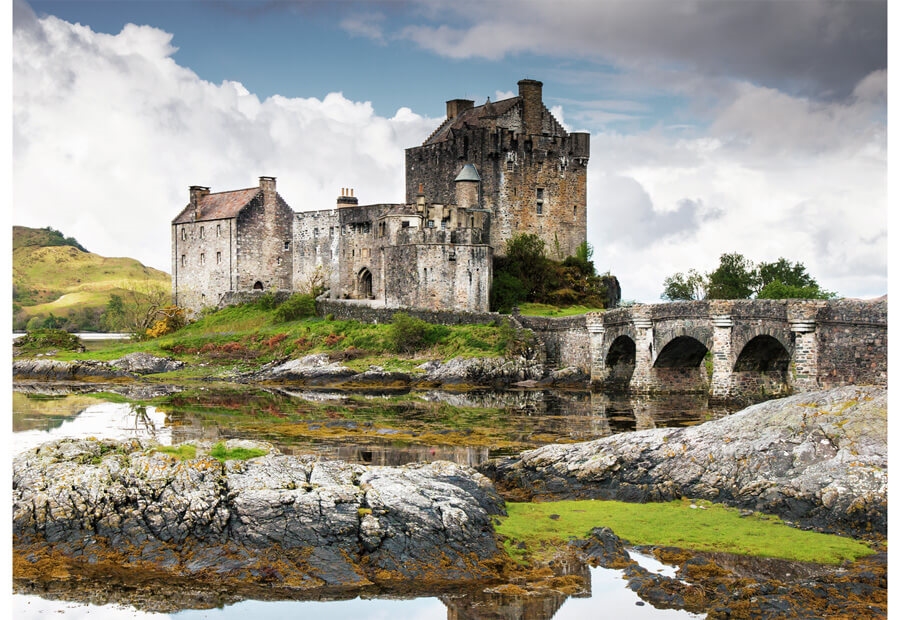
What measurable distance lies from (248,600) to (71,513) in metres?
3.24

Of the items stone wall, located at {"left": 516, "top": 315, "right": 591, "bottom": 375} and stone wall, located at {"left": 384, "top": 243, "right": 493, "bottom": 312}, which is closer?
stone wall, located at {"left": 516, "top": 315, "right": 591, "bottom": 375}

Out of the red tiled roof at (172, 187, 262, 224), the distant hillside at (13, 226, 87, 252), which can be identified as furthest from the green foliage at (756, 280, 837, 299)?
the distant hillside at (13, 226, 87, 252)

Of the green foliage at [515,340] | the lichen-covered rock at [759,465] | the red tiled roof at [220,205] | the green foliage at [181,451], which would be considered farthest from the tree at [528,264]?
the green foliage at [181,451]

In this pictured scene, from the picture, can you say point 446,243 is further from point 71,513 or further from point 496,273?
point 71,513

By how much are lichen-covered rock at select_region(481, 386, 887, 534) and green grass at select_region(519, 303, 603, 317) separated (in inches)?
1025

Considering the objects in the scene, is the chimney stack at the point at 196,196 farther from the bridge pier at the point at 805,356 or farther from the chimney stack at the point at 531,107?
the bridge pier at the point at 805,356

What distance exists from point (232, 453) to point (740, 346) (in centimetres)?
1934

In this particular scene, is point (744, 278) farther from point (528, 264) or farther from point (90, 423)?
point (90, 423)

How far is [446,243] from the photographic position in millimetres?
44188

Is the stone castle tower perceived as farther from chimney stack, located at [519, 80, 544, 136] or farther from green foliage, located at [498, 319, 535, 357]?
green foliage, located at [498, 319, 535, 357]

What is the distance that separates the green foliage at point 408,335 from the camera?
41.6 m

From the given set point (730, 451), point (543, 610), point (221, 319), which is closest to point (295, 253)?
point (221, 319)

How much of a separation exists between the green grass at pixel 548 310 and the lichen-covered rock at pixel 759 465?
26040 mm

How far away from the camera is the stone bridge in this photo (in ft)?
86.5
